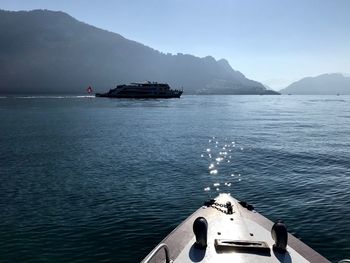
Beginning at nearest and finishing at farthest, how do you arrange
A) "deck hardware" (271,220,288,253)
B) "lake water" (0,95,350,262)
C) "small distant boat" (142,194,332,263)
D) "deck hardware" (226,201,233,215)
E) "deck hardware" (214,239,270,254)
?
"small distant boat" (142,194,332,263) → "deck hardware" (214,239,270,254) → "deck hardware" (271,220,288,253) → "deck hardware" (226,201,233,215) → "lake water" (0,95,350,262)

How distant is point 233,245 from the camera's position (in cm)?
1513

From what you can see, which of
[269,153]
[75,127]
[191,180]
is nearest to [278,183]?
[191,180]

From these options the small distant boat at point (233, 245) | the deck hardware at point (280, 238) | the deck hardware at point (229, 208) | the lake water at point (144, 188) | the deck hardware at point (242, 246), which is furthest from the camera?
the lake water at point (144, 188)

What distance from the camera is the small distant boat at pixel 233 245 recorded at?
1468 centimetres

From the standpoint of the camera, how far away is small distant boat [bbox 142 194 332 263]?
14.7 m

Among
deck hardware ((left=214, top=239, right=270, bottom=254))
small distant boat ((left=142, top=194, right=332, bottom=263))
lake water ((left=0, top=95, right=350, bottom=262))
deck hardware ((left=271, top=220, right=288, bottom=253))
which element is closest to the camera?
small distant boat ((left=142, top=194, right=332, bottom=263))

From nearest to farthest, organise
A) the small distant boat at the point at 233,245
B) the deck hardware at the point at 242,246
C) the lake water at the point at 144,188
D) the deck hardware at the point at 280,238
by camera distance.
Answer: the small distant boat at the point at 233,245 < the deck hardware at the point at 242,246 < the deck hardware at the point at 280,238 < the lake water at the point at 144,188

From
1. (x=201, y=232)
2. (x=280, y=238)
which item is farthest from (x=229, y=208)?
(x=201, y=232)

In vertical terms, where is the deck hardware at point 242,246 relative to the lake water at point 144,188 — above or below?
above

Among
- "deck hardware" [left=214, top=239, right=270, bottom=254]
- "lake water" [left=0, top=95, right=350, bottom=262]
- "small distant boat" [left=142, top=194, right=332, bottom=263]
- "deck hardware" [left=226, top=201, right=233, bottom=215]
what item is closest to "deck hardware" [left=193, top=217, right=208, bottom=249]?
"small distant boat" [left=142, top=194, right=332, bottom=263]

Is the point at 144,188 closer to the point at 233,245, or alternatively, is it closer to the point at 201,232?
the point at 201,232

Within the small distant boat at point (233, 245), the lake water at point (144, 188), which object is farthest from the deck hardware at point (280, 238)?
the lake water at point (144, 188)

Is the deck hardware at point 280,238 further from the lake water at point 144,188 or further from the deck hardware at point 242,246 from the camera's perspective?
the lake water at point 144,188

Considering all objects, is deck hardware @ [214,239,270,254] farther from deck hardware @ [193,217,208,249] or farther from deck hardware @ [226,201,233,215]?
deck hardware @ [226,201,233,215]
